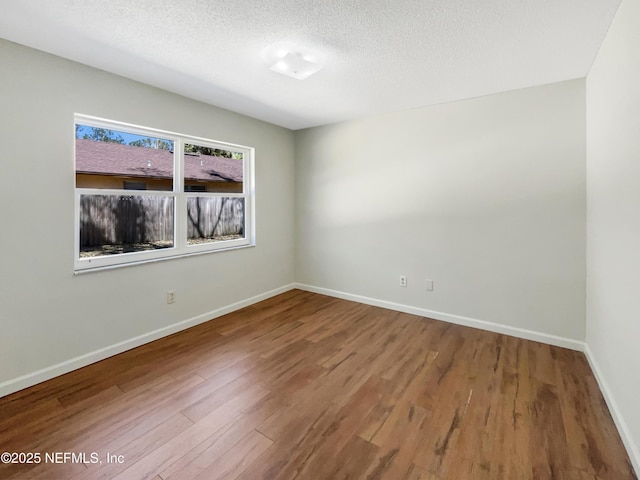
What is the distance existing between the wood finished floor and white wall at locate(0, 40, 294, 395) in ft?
0.92

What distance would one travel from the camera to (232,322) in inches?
130

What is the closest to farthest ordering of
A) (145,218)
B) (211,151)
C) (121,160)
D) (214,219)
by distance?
1. (121,160)
2. (145,218)
3. (211,151)
4. (214,219)

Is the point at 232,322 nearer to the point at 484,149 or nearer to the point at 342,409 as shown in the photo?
the point at 342,409

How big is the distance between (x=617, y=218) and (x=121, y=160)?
12.4ft

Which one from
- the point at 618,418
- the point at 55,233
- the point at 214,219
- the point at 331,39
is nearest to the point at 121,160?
the point at 55,233

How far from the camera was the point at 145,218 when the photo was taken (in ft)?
9.55

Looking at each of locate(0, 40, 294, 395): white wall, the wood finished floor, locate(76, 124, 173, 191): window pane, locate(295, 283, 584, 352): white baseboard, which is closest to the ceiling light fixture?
locate(0, 40, 294, 395): white wall

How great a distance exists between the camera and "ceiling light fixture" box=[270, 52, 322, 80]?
84.2 inches

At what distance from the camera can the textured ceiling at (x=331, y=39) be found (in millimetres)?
1673

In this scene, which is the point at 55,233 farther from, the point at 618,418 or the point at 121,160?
the point at 618,418

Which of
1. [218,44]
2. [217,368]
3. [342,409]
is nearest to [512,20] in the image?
[218,44]

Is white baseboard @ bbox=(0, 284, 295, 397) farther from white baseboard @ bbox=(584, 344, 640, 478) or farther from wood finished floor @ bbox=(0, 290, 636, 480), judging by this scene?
white baseboard @ bbox=(584, 344, 640, 478)

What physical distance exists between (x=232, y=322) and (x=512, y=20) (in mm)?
3492

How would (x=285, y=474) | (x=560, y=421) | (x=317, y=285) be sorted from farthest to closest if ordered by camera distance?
(x=317, y=285), (x=560, y=421), (x=285, y=474)
